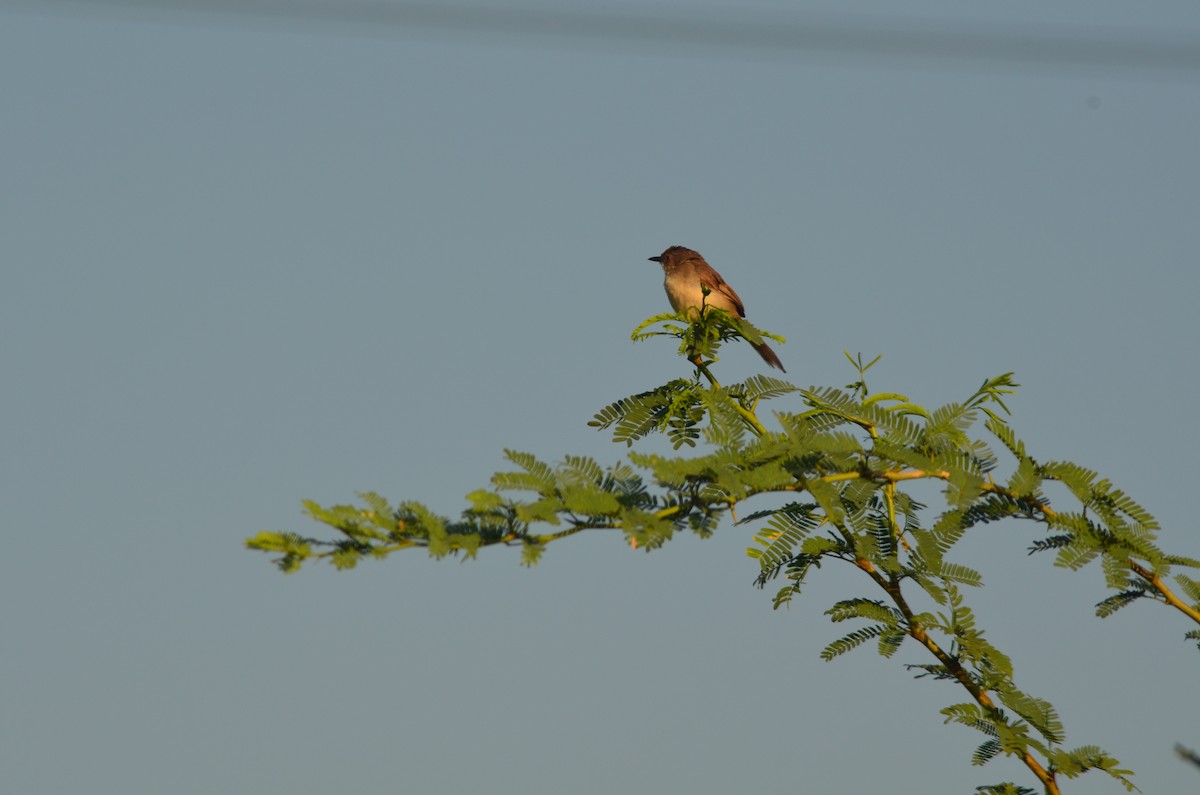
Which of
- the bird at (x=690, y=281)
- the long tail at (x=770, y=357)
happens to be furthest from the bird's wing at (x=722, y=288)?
the long tail at (x=770, y=357)

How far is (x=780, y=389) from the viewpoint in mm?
5055

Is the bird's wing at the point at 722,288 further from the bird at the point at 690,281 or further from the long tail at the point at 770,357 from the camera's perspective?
the long tail at the point at 770,357

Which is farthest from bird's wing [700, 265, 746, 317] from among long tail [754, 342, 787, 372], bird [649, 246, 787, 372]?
long tail [754, 342, 787, 372]

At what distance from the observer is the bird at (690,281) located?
1075 centimetres

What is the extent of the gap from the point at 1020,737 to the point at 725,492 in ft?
4.83

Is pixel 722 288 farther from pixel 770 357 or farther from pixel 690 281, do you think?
pixel 770 357

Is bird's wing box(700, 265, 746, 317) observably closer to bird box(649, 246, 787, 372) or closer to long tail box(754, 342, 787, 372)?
bird box(649, 246, 787, 372)

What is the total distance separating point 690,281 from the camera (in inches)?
428

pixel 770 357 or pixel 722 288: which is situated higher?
pixel 722 288

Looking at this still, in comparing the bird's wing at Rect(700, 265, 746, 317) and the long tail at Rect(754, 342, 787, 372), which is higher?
the bird's wing at Rect(700, 265, 746, 317)

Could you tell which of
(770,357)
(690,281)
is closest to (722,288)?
(690,281)

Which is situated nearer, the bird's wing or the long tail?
the long tail

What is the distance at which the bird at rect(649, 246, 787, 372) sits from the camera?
10.8 metres

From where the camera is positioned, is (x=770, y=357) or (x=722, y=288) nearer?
(x=770, y=357)
